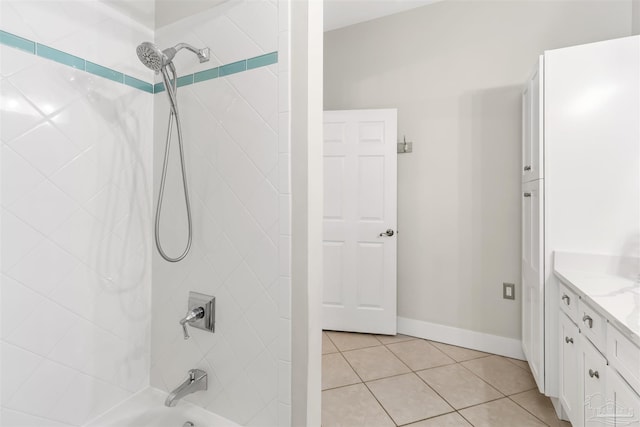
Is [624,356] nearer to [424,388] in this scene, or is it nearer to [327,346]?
[424,388]

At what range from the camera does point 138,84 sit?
5.01 ft

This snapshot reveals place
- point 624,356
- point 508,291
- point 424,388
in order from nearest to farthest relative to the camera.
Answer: point 624,356
point 424,388
point 508,291

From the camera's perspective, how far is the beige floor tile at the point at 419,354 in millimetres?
2430

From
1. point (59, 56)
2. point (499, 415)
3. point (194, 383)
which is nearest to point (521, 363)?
point (499, 415)

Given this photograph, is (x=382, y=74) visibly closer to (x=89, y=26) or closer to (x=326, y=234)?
(x=326, y=234)

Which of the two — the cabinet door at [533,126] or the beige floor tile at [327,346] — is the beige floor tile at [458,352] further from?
the cabinet door at [533,126]

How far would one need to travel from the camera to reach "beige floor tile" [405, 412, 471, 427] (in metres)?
1.78

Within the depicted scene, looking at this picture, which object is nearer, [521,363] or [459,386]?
[459,386]

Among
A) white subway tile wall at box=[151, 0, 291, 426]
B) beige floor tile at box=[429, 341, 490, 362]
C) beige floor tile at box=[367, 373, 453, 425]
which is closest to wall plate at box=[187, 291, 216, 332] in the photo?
white subway tile wall at box=[151, 0, 291, 426]

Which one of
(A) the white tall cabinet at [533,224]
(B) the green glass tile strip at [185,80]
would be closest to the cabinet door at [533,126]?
(A) the white tall cabinet at [533,224]

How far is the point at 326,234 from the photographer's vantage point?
300 cm

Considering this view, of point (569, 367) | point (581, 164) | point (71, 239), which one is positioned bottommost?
Answer: point (569, 367)

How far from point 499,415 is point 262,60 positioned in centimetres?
218

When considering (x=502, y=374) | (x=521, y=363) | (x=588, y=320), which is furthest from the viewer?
(x=521, y=363)
